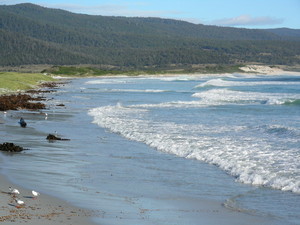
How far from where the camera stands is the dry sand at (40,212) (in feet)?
24.7

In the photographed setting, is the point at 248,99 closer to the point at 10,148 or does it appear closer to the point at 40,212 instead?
the point at 10,148

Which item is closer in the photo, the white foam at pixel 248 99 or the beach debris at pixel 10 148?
the beach debris at pixel 10 148

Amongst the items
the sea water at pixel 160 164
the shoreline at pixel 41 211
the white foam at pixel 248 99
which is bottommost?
the white foam at pixel 248 99

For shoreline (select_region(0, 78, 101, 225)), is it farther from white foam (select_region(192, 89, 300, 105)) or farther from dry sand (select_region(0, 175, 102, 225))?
white foam (select_region(192, 89, 300, 105))

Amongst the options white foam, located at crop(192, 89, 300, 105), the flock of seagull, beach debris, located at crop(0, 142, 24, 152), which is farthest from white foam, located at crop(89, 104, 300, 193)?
white foam, located at crop(192, 89, 300, 105)

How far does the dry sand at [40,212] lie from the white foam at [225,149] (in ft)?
12.5

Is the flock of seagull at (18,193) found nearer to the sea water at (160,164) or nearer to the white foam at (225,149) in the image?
the sea water at (160,164)

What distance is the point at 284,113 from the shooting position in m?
26.2

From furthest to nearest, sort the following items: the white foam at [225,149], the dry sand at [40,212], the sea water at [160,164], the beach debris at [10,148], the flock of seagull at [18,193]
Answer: the beach debris at [10,148], the white foam at [225,149], the sea water at [160,164], the flock of seagull at [18,193], the dry sand at [40,212]

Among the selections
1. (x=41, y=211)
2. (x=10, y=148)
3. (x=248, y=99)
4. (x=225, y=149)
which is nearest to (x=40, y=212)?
(x=41, y=211)

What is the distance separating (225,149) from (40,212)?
268 inches

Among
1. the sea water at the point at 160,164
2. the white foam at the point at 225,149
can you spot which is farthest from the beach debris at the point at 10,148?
the white foam at the point at 225,149

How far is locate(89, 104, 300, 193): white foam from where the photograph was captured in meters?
10.8

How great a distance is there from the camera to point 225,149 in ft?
45.6
